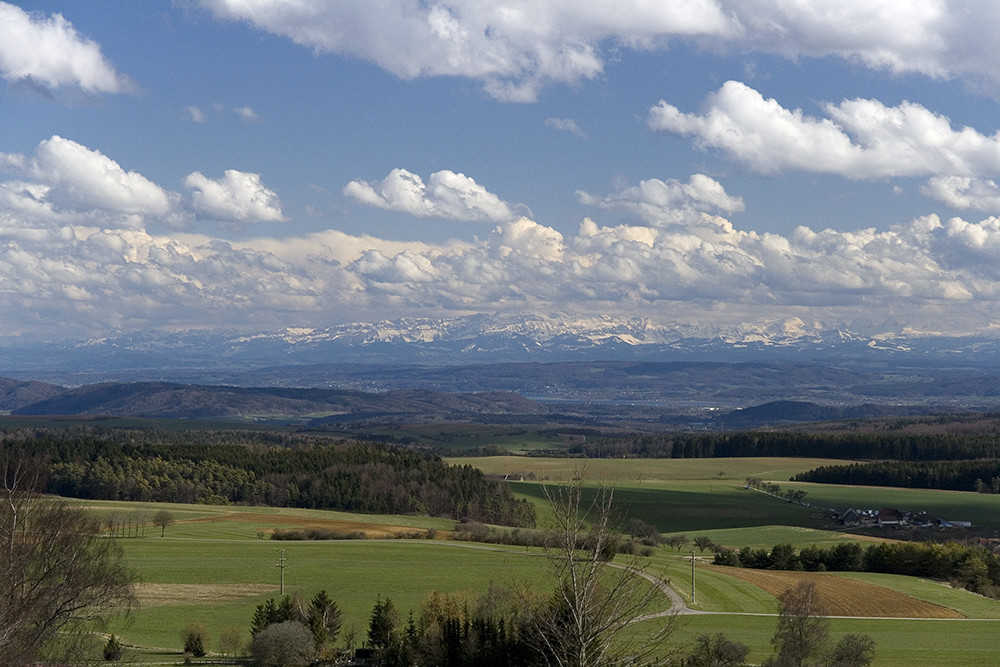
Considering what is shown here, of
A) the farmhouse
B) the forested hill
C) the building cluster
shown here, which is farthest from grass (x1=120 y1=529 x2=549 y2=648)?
the farmhouse

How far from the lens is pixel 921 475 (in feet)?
498

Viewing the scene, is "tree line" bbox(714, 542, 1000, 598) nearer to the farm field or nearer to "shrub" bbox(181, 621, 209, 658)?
the farm field

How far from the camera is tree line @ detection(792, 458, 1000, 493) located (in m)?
148

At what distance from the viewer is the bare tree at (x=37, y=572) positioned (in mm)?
33625

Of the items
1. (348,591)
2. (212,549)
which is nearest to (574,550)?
(348,591)

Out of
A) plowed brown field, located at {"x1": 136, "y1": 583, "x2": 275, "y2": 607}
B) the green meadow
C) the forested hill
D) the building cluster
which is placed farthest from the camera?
the forested hill

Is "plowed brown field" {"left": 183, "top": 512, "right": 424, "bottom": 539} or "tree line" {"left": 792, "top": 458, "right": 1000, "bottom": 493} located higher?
"tree line" {"left": 792, "top": 458, "right": 1000, "bottom": 493}

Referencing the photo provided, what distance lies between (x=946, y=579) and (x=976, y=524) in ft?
105

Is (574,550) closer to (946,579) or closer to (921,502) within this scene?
(946,579)

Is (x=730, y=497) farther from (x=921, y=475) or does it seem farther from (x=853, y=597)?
A: (x=853, y=597)

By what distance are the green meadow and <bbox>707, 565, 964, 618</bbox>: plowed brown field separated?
173 cm

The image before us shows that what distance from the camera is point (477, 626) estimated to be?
51031 mm

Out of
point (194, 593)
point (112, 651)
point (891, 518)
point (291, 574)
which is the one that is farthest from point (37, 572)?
point (891, 518)

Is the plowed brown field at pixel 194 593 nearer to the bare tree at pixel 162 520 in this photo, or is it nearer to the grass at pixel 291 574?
the grass at pixel 291 574
